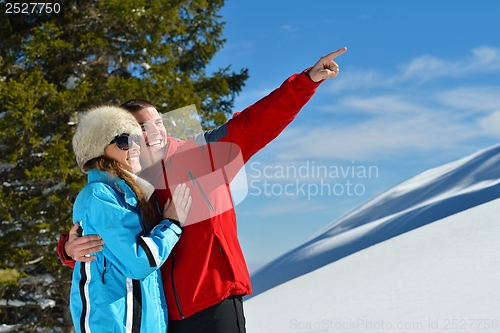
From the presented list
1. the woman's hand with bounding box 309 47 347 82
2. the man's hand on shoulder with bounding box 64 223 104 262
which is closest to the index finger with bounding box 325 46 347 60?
the woman's hand with bounding box 309 47 347 82

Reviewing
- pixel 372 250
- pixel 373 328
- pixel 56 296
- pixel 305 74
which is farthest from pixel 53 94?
pixel 305 74

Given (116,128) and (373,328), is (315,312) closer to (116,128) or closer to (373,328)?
(373,328)

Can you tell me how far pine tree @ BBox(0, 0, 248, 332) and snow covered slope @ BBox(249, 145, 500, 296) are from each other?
369 centimetres

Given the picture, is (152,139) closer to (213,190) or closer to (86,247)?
(213,190)

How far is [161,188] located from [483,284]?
10.6 ft

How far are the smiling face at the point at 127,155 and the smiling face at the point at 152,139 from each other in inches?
3.2

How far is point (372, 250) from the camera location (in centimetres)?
677

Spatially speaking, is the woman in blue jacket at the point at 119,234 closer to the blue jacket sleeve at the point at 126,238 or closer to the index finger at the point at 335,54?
the blue jacket sleeve at the point at 126,238

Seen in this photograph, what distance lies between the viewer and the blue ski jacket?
172 centimetres

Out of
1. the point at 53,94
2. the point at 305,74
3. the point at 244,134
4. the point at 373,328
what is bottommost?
the point at 373,328

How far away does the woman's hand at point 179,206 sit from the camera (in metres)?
1.86

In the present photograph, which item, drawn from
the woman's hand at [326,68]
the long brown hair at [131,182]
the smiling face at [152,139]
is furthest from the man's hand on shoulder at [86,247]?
the woman's hand at [326,68]

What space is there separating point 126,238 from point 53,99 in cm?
722

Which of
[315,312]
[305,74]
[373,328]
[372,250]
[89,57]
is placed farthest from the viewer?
[89,57]
